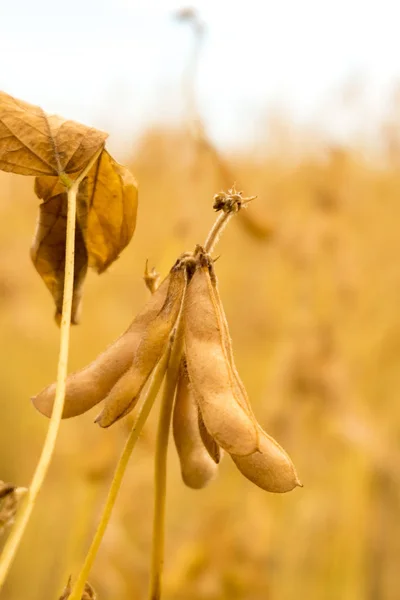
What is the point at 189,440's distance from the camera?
0.39 metres

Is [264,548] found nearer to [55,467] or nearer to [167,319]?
[55,467]

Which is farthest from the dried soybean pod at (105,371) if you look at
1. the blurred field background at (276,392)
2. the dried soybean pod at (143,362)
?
the blurred field background at (276,392)

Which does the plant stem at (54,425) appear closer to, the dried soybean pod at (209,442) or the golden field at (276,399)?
the dried soybean pod at (209,442)

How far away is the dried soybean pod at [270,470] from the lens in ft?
1.08

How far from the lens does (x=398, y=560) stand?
2053 millimetres

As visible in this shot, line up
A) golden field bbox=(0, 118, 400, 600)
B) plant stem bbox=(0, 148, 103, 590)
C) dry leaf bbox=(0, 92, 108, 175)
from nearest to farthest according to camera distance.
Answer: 1. plant stem bbox=(0, 148, 103, 590)
2. dry leaf bbox=(0, 92, 108, 175)
3. golden field bbox=(0, 118, 400, 600)

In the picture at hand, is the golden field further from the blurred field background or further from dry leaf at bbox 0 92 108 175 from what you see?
dry leaf at bbox 0 92 108 175

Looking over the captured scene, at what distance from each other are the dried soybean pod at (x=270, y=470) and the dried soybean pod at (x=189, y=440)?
53 millimetres

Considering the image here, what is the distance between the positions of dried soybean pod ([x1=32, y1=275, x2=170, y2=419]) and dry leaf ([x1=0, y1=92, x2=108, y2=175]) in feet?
0.31

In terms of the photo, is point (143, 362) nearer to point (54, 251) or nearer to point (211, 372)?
point (211, 372)

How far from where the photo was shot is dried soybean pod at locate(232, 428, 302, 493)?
329mm

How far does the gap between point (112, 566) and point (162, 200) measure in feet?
3.59

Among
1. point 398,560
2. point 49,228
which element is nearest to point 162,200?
point 398,560

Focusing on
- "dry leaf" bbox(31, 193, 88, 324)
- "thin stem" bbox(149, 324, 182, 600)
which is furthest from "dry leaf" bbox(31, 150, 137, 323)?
"thin stem" bbox(149, 324, 182, 600)
